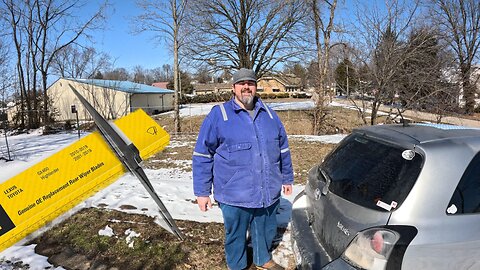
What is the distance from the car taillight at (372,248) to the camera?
1709 mm

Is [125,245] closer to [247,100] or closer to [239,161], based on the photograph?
[239,161]

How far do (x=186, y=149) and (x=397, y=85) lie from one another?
7.21 meters

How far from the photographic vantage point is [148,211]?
4.32 m

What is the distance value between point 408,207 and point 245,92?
150cm

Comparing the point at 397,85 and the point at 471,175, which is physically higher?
the point at 397,85

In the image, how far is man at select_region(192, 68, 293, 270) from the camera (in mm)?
2553

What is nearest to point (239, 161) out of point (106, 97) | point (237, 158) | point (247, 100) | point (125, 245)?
point (237, 158)

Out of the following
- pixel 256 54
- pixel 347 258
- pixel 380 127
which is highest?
pixel 256 54

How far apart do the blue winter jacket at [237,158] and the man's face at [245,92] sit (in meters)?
0.06

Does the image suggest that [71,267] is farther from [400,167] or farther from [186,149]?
[186,149]

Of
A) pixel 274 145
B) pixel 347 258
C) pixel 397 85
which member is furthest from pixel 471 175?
pixel 397 85

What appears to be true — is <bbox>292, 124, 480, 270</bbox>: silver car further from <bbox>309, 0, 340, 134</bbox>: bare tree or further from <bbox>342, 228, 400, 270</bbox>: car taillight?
<bbox>309, 0, 340, 134</bbox>: bare tree

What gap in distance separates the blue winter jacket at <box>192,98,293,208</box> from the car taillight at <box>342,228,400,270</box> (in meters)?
0.92

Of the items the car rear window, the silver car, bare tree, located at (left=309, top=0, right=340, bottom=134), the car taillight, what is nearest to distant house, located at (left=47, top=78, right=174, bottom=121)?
bare tree, located at (left=309, top=0, right=340, bottom=134)
